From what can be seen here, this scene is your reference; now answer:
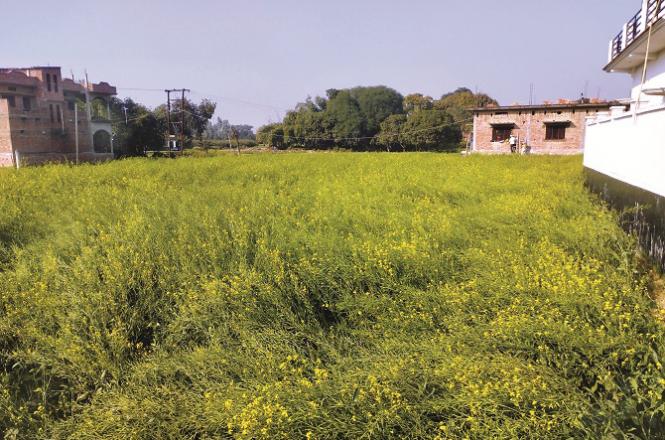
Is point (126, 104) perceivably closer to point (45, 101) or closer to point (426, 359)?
point (45, 101)

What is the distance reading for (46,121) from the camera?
2883cm

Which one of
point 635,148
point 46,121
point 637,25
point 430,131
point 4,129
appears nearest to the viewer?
point 635,148

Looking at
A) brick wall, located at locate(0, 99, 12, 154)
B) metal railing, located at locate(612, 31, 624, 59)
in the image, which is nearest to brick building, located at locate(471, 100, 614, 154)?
metal railing, located at locate(612, 31, 624, 59)

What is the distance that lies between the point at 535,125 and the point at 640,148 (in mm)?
23757

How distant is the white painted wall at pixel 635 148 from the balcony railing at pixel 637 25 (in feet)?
8.13

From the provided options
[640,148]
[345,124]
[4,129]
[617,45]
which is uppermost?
[345,124]

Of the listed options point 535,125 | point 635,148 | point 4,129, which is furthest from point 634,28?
point 4,129

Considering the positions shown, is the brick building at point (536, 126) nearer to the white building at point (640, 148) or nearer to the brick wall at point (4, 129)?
the white building at point (640, 148)

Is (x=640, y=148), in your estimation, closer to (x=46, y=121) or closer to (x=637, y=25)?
(x=637, y=25)

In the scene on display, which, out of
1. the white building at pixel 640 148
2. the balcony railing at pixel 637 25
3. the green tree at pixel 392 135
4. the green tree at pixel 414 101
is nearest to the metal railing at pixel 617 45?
the balcony railing at pixel 637 25

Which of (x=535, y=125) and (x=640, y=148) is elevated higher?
(x=535, y=125)

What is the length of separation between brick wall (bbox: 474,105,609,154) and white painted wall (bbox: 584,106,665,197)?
19.4m

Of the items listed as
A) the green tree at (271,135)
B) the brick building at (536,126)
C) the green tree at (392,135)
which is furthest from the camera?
the green tree at (271,135)

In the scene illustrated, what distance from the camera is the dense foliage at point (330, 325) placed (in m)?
3.17
